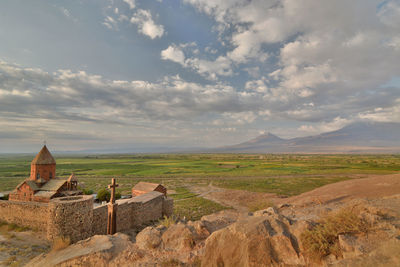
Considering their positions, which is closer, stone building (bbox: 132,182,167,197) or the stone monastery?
the stone monastery

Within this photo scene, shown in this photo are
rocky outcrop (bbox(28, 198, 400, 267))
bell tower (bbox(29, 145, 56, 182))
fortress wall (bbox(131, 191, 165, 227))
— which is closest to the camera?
rocky outcrop (bbox(28, 198, 400, 267))

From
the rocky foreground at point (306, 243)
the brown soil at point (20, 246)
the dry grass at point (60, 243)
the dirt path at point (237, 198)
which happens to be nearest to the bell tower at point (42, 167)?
the brown soil at point (20, 246)

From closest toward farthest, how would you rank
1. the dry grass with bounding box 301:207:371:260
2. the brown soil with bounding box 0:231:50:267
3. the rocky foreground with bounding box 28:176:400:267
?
the rocky foreground with bounding box 28:176:400:267 < the dry grass with bounding box 301:207:371:260 < the brown soil with bounding box 0:231:50:267

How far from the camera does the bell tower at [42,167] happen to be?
2073 cm

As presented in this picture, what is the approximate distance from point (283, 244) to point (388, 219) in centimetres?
324

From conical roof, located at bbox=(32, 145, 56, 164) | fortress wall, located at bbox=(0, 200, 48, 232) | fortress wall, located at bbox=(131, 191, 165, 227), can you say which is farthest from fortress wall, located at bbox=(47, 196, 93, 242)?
conical roof, located at bbox=(32, 145, 56, 164)

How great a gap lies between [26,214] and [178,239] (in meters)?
17.0

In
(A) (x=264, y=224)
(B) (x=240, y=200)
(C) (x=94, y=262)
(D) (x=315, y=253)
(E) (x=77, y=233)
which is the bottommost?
(B) (x=240, y=200)

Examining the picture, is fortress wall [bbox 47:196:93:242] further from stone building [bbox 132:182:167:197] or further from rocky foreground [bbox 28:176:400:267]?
stone building [bbox 132:182:167:197]

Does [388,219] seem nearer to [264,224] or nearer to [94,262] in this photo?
[264,224]

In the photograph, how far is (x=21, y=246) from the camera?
42.1 feet

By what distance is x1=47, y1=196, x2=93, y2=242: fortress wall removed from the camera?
1122 cm

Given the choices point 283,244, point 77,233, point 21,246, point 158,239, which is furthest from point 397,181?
point 21,246

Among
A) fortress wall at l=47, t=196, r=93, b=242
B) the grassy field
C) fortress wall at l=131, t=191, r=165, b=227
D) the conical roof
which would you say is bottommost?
the grassy field
